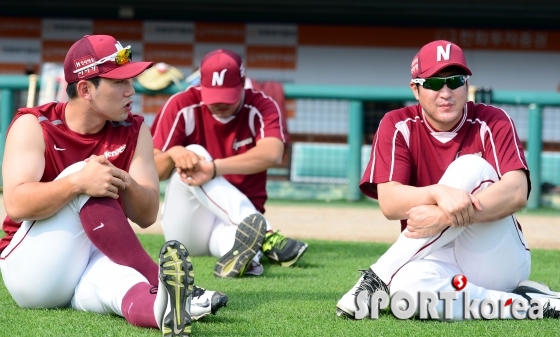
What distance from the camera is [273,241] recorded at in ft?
13.9

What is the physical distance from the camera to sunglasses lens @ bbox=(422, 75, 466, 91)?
315 cm

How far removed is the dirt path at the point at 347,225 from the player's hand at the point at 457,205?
2.53m

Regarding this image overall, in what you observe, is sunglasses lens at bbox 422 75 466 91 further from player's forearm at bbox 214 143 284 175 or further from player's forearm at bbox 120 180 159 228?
player's forearm at bbox 214 143 284 175

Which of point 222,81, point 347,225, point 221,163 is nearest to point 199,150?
point 221,163

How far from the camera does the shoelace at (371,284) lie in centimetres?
296

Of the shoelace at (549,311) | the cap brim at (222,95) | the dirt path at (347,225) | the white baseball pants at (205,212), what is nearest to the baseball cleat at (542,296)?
the shoelace at (549,311)

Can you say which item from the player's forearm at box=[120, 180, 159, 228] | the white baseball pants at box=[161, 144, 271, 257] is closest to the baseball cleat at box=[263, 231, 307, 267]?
the white baseball pants at box=[161, 144, 271, 257]

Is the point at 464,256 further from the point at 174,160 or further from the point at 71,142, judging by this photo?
the point at 174,160

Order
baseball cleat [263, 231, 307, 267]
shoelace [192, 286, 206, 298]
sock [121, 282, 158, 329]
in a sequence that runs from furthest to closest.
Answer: baseball cleat [263, 231, 307, 267]
shoelace [192, 286, 206, 298]
sock [121, 282, 158, 329]

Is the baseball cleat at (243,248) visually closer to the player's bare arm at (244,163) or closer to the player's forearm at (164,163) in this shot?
the player's bare arm at (244,163)

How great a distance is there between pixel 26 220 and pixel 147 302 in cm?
53

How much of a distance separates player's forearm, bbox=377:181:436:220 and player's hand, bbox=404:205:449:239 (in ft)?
0.21

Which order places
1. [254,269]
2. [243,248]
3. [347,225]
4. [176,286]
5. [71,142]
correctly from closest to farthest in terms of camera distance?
1. [176,286]
2. [71,142]
3. [243,248]
4. [254,269]
5. [347,225]

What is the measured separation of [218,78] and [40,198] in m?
1.68
